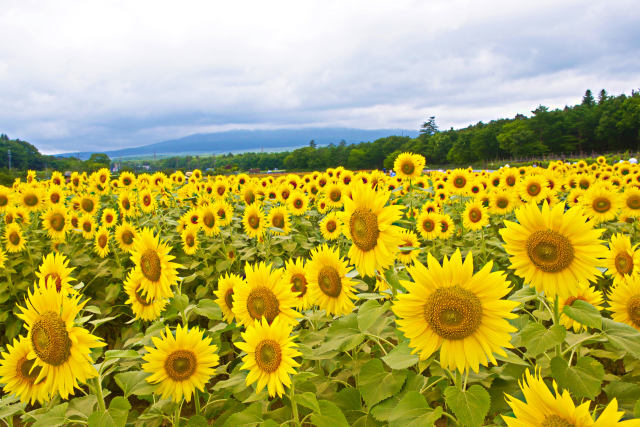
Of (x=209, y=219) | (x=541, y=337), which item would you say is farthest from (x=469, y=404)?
(x=209, y=219)

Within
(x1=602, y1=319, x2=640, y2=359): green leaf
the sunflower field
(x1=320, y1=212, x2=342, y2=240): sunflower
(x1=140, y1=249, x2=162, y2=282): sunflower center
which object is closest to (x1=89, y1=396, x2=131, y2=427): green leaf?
the sunflower field

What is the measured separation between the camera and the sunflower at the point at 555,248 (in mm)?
1942

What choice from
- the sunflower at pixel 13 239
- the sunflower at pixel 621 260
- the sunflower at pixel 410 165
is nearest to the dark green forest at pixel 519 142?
the sunflower at pixel 410 165

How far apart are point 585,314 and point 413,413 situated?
0.99 m

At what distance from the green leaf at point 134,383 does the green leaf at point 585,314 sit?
2.37m

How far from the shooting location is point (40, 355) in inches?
78.7

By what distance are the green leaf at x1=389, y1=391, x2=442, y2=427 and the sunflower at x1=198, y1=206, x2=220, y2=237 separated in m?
4.52

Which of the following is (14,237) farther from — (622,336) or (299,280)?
(622,336)

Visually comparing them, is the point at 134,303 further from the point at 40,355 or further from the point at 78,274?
the point at 78,274

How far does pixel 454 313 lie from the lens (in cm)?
177

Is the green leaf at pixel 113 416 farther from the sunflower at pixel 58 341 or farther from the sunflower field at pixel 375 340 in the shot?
the sunflower at pixel 58 341

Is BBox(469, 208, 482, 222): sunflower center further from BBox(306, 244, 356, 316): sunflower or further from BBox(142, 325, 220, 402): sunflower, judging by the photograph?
BBox(142, 325, 220, 402): sunflower

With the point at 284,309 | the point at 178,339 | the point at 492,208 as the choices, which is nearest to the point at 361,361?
the point at 284,309

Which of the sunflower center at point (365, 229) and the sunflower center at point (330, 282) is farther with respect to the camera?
the sunflower center at point (330, 282)
